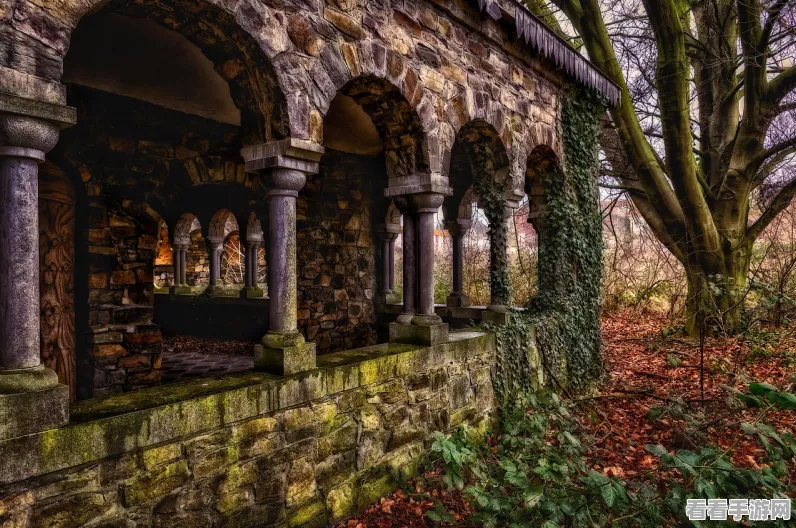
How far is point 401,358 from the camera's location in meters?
3.63

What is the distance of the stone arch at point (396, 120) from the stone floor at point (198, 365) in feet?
8.57

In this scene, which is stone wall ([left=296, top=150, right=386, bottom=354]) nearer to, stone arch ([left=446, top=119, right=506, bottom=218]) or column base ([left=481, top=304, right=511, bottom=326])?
stone arch ([left=446, top=119, right=506, bottom=218])

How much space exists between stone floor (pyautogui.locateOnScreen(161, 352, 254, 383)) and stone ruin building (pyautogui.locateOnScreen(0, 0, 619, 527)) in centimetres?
71

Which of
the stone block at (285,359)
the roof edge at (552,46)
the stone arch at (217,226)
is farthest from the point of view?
the stone arch at (217,226)

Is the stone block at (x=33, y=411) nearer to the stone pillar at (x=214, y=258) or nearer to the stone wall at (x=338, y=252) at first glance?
the stone wall at (x=338, y=252)

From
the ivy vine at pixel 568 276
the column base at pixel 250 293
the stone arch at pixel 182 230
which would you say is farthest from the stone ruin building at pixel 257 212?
the stone arch at pixel 182 230

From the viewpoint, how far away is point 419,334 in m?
4.02

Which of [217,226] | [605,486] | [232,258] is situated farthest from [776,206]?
[232,258]

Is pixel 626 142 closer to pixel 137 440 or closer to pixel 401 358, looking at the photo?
pixel 401 358

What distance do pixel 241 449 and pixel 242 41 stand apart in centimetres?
220

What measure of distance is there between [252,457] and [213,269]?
6195 millimetres

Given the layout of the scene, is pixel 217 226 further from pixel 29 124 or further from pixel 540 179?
pixel 29 124

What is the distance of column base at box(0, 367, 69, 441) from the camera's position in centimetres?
186

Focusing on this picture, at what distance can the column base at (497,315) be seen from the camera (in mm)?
5090
